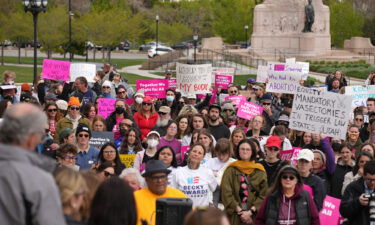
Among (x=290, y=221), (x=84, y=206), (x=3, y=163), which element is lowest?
(x=290, y=221)

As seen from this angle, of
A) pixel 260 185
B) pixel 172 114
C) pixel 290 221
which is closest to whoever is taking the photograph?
pixel 290 221

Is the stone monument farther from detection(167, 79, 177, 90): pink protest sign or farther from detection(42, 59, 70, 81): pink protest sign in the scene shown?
detection(42, 59, 70, 81): pink protest sign

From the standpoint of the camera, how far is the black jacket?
9.02 meters

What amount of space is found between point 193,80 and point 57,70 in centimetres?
345

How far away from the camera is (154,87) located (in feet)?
64.5

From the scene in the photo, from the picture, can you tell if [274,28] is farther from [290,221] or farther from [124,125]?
[290,221]

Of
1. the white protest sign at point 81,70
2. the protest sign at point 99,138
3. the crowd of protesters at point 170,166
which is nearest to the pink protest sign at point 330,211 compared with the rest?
the crowd of protesters at point 170,166

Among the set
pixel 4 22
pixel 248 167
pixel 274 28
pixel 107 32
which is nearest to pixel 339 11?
pixel 274 28

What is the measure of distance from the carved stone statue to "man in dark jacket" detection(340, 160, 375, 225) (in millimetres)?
47463

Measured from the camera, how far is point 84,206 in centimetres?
589

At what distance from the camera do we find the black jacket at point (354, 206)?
9023mm

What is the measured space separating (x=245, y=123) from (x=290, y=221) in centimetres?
704

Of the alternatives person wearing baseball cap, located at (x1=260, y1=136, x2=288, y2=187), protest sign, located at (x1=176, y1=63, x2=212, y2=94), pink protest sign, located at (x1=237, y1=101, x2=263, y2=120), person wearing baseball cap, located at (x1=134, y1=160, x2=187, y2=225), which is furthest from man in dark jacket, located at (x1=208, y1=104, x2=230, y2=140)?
person wearing baseball cap, located at (x1=134, y1=160, x2=187, y2=225)

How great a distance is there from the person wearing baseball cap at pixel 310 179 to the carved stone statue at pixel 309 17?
4652 cm
